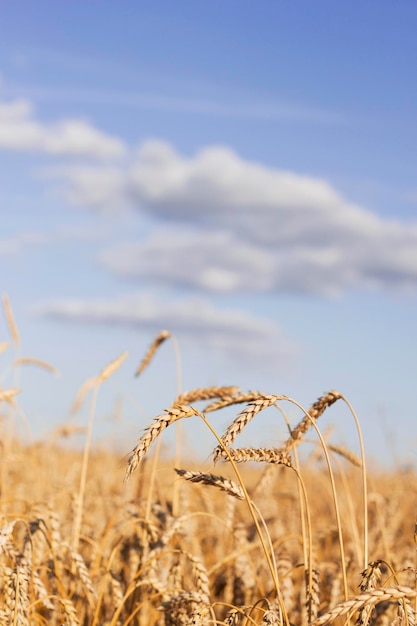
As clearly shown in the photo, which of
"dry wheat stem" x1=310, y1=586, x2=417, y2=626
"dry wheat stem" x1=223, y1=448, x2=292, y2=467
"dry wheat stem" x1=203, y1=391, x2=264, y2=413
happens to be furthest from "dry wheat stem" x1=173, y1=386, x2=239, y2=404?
"dry wheat stem" x1=310, y1=586, x2=417, y2=626

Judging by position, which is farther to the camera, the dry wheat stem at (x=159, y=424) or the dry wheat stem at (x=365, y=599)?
the dry wheat stem at (x=159, y=424)

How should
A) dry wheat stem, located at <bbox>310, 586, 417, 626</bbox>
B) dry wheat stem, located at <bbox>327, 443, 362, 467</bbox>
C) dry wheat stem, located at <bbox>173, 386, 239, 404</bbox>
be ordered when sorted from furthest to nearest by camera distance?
dry wheat stem, located at <bbox>327, 443, 362, 467</bbox>
dry wheat stem, located at <bbox>173, 386, 239, 404</bbox>
dry wheat stem, located at <bbox>310, 586, 417, 626</bbox>

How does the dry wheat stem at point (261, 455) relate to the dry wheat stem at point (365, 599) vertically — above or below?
above

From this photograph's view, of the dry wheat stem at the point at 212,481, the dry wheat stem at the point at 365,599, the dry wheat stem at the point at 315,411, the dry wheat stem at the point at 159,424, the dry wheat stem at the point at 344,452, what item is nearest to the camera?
the dry wheat stem at the point at 365,599

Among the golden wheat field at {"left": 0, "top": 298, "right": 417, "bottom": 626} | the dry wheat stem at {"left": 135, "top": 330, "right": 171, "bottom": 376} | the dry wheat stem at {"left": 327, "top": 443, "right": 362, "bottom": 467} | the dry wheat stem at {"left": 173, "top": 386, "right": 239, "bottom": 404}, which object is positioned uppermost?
the dry wheat stem at {"left": 135, "top": 330, "right": 171, "bottom": 376}

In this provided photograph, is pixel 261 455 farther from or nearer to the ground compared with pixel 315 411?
nearer to the ground

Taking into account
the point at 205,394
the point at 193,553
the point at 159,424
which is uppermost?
the point at 205,394

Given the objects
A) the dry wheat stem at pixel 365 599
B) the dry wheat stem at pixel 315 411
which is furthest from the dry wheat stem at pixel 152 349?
the dry wheat stem at pixel 365 599

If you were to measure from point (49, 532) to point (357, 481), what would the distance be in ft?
21.5

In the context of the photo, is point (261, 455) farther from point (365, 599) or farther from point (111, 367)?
point (111, 367)

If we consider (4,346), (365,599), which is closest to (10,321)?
(4,346)

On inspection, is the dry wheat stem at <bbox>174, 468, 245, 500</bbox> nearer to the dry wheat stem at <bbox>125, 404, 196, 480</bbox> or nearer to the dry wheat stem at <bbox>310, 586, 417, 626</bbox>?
the dry wheat stem at <bbox>125, 404, 196, 480</bbox>

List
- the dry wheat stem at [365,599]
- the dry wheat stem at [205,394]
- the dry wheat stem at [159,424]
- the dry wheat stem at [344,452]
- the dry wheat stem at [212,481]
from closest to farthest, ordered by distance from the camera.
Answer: the dry wheat stem at [365,599] < the dry wheat stem at [159,424] < the dry wheat stem at [212,481] < the dry wheat stem at [205,394] < the dry wheat stem at [344,452]

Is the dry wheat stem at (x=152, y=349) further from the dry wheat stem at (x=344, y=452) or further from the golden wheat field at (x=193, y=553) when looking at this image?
the dry wheat stem at (x=344, y=452)
